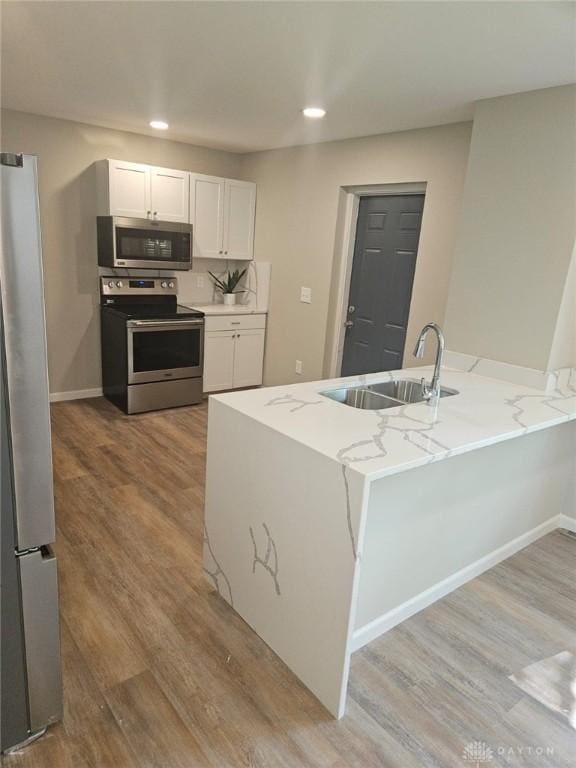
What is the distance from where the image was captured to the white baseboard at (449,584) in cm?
203

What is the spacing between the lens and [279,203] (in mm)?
4789

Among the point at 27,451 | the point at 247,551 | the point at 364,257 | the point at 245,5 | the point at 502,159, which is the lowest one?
the point at 247,551

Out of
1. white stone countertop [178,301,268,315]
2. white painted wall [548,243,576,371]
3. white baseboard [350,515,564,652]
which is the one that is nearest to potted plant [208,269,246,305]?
white stone countertop [178,301,268,315]

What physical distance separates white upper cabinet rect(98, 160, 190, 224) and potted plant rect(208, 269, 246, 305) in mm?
816

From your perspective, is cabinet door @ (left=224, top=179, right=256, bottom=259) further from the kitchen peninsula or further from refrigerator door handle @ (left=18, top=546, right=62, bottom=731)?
refrigerator door handle @ (left=18, top=546, right=62, bottom=731)

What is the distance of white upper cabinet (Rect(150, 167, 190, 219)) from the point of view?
4.36 m

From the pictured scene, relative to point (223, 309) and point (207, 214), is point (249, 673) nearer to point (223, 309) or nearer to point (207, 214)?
point (223, 309)

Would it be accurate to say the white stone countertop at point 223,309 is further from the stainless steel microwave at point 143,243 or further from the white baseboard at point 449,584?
the white baseboard at point 449,584

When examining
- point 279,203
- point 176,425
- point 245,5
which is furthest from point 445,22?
point 176,425

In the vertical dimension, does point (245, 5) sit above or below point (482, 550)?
above

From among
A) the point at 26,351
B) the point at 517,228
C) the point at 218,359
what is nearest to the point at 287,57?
the point at 517,228

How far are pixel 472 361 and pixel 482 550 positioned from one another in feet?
3.56

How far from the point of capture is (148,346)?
14.1 feet

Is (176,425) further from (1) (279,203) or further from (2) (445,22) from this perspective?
(2) (445,22)
